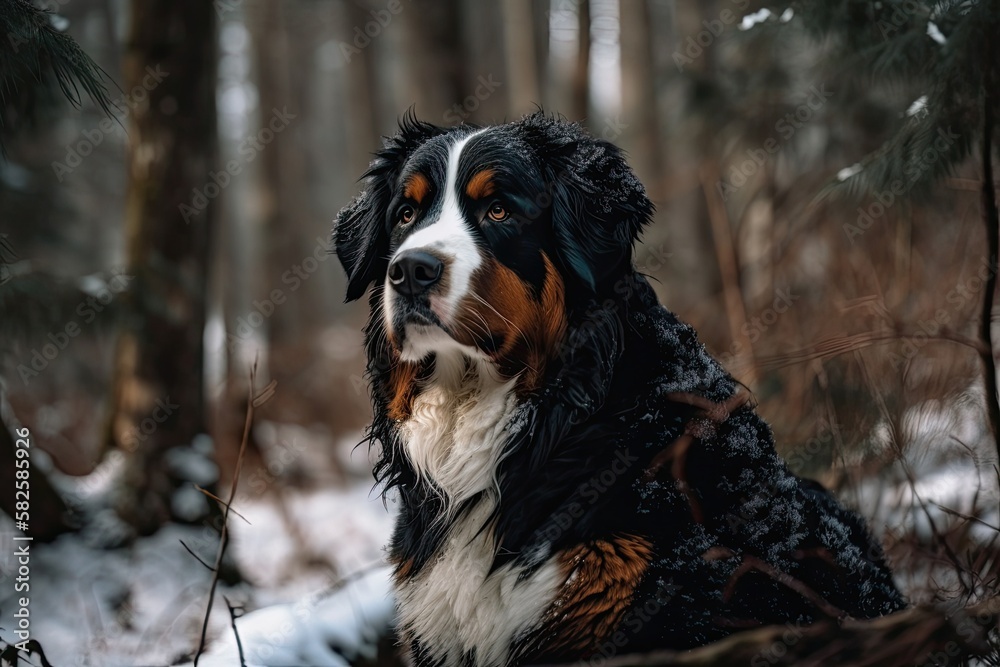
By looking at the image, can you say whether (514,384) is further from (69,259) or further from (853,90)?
(69,259)

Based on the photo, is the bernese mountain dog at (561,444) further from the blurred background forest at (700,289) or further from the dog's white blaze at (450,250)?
the blurred background forest at (700,289)

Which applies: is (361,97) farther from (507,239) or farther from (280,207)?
(507,239)

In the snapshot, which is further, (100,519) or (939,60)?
(100,519)

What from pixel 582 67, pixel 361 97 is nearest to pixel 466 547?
pixel 582 67

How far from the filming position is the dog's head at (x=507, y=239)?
2914mm

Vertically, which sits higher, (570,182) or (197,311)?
(570,182)

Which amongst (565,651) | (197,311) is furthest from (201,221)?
(565,651)

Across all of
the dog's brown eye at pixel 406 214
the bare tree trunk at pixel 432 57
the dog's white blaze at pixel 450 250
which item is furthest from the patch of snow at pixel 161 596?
the bare tree trunk at pixel 432 57

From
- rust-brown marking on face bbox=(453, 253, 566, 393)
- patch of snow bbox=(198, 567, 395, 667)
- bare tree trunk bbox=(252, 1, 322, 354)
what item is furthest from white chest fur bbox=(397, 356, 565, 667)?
bare tree trunk bbox=(252, 1, 322, 354)

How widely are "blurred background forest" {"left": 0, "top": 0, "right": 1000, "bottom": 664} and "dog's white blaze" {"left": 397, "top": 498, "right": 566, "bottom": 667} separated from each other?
1.21 m

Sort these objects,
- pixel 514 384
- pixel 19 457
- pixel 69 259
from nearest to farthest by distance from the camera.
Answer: pixel 514 384
pixel 19 457
pixel 69 259

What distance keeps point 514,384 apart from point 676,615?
3.38 ft

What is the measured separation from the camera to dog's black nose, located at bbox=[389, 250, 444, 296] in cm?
283

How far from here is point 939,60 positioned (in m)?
3.42
